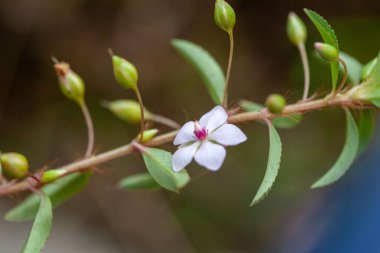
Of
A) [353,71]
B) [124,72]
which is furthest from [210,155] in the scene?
[353,71]

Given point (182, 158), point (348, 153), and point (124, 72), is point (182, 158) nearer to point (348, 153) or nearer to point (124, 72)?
point (124, 72)

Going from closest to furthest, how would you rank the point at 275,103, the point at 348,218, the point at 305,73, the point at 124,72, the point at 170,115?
the point at 275,103
the point at 124,72
the point at 305,73
the point at 348,218
the point at 170,115

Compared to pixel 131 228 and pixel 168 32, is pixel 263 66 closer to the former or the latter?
pixel 168 32

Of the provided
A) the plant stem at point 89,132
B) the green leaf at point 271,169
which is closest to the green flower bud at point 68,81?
the plant stem at point 89,132

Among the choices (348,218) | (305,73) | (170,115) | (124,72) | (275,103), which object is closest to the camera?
(275,103)

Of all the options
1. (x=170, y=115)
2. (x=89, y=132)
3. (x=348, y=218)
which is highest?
(x=89, y=132)

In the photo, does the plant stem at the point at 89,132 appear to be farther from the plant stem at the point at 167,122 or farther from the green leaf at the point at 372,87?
the green leaf at the point at 372,87

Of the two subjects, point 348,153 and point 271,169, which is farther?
point 348,153
